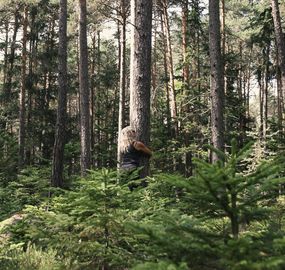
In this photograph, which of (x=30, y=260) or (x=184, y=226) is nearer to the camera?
(x=184, y=226)

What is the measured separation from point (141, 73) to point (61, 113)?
6.82 meters

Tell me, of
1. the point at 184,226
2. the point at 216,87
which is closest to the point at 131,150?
the point at 184,226

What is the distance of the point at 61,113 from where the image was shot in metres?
13.6

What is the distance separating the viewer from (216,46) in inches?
462

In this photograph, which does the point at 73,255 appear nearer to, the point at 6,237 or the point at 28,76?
the point at 6,237

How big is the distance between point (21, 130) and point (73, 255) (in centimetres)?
1959

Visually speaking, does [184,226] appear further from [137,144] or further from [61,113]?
[61,113]

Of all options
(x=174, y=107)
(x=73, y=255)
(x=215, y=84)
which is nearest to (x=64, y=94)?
(x=215, y=84)

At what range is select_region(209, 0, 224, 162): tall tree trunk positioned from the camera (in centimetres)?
1131

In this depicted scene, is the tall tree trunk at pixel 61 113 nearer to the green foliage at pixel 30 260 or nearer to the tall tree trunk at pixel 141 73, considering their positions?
the tall tree trunk at pixel 141 73

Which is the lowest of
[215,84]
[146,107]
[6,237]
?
[6,237]

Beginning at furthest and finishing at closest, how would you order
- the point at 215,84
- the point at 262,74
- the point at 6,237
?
the point at 262,74 < the point at 215,84 < the point at 6,237

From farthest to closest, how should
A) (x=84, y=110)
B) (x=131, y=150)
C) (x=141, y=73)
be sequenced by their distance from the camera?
1. (x=84, y=110)
2. (x=141, y=73)
3. (x=131, y=150)

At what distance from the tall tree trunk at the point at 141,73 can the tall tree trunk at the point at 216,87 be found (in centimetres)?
443
